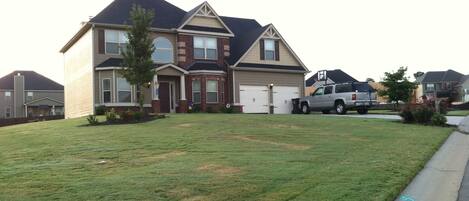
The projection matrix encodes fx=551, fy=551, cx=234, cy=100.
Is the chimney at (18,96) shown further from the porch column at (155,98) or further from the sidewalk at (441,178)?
the sidewalk at (441,178)

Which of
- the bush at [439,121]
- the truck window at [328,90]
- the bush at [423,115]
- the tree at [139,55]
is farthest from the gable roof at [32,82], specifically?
the bush at [439,121]

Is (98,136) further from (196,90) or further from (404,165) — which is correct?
(196,90)

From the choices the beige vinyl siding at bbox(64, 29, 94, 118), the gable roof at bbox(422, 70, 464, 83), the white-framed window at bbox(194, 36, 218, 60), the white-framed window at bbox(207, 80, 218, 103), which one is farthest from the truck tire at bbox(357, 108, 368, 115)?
the gable roof at bbox(422, 70, 464, 83)

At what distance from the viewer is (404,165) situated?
37.3 ft

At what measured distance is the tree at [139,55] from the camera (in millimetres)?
25969

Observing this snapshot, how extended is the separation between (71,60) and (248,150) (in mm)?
28471

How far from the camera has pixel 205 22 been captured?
1414 inches

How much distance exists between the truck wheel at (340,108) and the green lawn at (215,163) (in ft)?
40.4

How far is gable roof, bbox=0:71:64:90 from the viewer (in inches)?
3009

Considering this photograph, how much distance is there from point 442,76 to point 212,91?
7791cm

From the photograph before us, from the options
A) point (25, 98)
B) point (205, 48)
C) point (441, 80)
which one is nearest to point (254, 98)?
point (205, 48)

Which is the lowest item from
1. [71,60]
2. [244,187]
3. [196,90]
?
[244,187]

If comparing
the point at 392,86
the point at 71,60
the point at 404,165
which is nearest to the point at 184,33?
the point at 71,60

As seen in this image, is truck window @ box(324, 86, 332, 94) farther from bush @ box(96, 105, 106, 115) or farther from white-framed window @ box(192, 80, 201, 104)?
bush @ box(96, 105, 106, 115)
